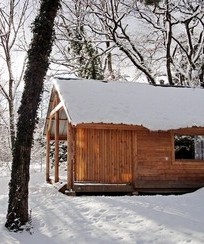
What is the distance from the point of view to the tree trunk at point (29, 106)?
34.2 ft

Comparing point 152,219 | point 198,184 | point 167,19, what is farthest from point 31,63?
point 167,19

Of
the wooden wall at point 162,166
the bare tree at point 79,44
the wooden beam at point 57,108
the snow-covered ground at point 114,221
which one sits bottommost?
the snow-covered ground at point 114,221

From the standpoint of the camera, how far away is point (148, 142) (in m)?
15.7

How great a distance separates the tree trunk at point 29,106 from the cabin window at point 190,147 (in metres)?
8.87

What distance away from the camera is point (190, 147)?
58.9 feet

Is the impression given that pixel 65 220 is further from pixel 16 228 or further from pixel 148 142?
pixel 148 142

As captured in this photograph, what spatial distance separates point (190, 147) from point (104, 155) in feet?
15.5

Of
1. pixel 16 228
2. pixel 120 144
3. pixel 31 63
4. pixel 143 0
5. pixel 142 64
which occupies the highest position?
pixel 142 64

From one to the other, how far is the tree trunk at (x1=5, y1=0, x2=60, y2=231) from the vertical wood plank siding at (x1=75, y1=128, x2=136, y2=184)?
4563 mm

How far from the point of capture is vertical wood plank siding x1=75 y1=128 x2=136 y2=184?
49.2ft

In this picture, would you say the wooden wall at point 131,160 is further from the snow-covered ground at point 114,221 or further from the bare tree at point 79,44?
the bare tree at point 79,44

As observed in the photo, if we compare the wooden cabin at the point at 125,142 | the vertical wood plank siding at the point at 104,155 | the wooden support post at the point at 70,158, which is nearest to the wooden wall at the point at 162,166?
the wooden cabin at the point at 125,142

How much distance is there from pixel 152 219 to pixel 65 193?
208 inches

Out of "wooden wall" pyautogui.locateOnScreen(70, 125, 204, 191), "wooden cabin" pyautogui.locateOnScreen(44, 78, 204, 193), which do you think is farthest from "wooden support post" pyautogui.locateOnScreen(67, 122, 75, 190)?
"wooden wall" pyautogui.locateOnScreen(70, 125, 204, 191)
